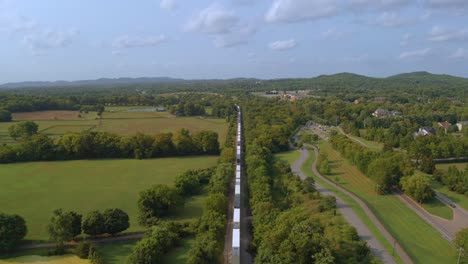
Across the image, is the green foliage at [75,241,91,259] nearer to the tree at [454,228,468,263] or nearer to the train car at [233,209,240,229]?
the train car at [233,209,240,229]

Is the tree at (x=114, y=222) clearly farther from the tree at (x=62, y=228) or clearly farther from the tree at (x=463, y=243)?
the tree at (x=463, y=243)

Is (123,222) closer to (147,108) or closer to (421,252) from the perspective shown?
(421,252)

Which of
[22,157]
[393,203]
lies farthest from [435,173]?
[22,157]

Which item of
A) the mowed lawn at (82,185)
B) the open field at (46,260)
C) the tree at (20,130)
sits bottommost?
the open field at (46,260)

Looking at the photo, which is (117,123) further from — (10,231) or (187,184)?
(10,231)

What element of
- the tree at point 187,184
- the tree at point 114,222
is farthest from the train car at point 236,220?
the tree at point 187,184
